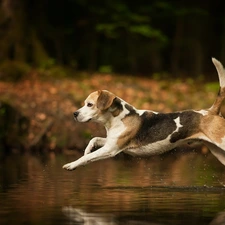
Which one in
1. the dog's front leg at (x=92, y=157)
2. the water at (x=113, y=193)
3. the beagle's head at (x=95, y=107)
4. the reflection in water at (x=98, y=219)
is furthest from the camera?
the beagle's head at (x=95, y=107)

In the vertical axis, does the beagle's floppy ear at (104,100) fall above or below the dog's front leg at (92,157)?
above

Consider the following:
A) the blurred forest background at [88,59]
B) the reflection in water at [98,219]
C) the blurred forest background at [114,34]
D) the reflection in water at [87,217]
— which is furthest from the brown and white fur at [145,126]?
Answer: the blurred forest background at [114,34]

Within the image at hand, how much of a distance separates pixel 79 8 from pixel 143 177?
20541 millimetres

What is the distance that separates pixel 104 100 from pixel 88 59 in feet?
78.3

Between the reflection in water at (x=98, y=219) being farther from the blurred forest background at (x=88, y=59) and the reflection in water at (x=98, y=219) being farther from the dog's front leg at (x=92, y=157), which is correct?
the blurred forest background at (x=88, y=59)

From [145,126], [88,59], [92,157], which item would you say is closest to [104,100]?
[145,126]

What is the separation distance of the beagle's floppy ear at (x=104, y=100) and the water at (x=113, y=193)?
1.25 m

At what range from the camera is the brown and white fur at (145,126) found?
523 inches

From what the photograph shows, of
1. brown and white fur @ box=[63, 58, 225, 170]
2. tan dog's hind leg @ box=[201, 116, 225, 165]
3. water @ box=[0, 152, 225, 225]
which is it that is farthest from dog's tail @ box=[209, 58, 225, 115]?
water @ box=[0, 152, 225, 225]

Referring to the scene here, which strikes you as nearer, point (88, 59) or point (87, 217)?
point (87, 217)

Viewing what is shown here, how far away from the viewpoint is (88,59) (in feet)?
122

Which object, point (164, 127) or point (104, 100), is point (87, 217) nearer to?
point (104, 100)

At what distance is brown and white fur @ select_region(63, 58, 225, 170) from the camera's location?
523 inches

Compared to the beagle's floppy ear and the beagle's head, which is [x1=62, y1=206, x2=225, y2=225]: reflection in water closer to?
the beagle's head
